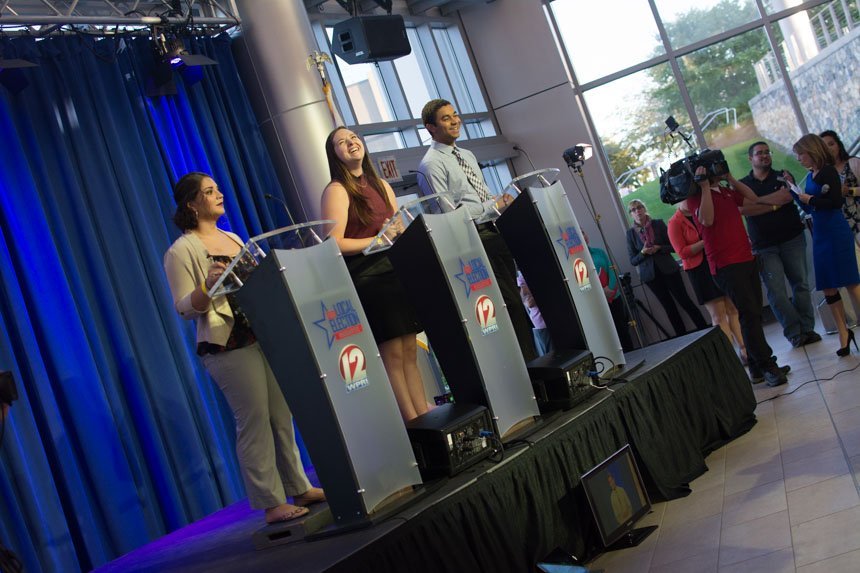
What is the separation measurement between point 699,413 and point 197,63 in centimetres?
388

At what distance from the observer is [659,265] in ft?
28.3

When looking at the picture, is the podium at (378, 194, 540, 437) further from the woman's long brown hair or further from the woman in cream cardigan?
the woman in cream cardigan

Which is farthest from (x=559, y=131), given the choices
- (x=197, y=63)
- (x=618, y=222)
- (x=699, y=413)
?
(x=699, y=413)

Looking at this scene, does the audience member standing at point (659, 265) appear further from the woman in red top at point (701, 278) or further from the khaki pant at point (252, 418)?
the khaki pant at point (252, 418)

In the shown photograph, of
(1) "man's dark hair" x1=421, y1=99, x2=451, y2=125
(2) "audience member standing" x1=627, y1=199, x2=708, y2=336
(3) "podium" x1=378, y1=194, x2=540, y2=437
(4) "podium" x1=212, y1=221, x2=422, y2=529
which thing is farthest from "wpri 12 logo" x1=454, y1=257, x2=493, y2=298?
(2) "audience member standing" x1=627, y1=199, x2=708, y2=336

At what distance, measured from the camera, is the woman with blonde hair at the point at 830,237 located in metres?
5.71

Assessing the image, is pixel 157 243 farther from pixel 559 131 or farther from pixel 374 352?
pixel 559 131

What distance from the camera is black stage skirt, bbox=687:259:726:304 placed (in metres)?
6.19

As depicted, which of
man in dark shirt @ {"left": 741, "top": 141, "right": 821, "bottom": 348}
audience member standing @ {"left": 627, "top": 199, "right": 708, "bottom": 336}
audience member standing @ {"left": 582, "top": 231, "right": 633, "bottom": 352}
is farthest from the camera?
audience member standing @ {"left": 582, "top": 231, "right": 633, "bottom": 352}

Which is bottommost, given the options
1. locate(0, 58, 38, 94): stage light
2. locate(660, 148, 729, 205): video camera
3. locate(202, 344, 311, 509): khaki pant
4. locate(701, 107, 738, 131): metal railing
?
locate(202, 344, 311, 509): khaki pant

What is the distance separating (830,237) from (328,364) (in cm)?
408

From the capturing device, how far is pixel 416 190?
8875 millimetres

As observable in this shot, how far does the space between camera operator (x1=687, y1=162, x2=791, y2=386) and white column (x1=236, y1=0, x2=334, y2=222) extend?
106 inches

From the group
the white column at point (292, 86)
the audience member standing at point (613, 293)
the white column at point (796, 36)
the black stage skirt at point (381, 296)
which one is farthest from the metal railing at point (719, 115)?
the black stage skirt at point (381, 296)
